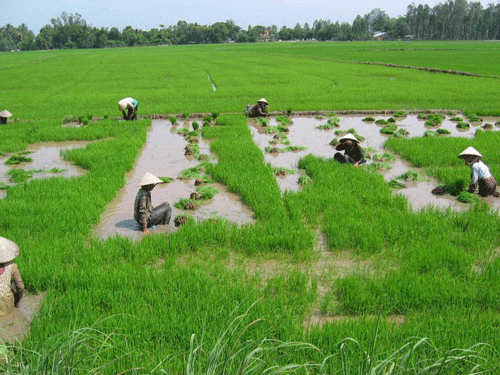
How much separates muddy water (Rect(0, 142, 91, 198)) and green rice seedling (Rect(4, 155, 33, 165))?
64mm

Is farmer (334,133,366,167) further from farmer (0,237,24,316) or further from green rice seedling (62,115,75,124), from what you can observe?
green rice seedling (62,115,75,124)

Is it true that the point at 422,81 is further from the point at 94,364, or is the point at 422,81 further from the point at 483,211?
the point at 94,364

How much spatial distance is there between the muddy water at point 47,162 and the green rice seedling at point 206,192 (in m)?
2.27

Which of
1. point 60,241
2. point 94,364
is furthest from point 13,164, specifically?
point 94,364

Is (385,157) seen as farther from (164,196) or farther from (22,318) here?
(22,318)

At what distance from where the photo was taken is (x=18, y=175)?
659 centimetres

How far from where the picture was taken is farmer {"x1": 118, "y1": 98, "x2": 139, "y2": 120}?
33.9 feet

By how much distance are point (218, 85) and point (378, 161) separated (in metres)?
11.8

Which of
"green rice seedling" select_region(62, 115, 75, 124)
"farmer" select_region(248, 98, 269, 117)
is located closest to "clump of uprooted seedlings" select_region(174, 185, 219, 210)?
"farmer" select_region(248, 98, 269, 117)

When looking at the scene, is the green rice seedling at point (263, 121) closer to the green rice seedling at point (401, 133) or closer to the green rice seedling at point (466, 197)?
the green rice seedling at point (401, 133)

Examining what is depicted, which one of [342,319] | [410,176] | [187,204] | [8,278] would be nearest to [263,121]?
[410,176]

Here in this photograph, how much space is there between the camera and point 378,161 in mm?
7414

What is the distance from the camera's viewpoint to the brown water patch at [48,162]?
6.89 meters

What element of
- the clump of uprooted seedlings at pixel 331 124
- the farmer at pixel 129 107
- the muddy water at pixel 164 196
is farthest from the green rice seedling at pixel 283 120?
the farmer at pixel 129 107
